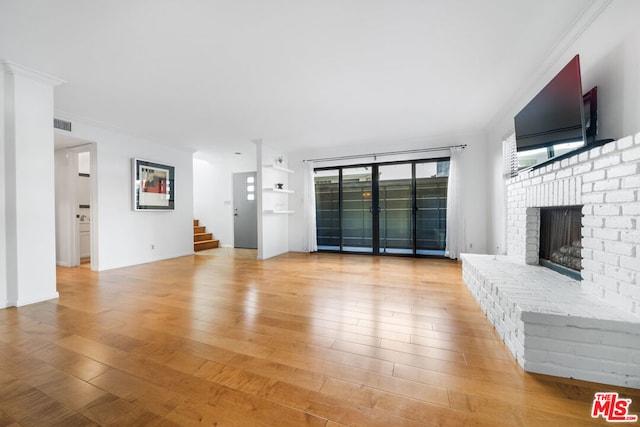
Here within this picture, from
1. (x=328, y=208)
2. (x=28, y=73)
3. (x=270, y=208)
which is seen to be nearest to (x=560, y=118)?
(x=328, y=208)

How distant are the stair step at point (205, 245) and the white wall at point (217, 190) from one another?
0.65 ft

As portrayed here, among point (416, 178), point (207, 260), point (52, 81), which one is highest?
point (52, 81)

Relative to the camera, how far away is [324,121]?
164 inches

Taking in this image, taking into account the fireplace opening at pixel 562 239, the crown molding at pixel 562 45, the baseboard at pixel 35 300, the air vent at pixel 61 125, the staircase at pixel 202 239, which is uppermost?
the crown molding at pixel 562 45

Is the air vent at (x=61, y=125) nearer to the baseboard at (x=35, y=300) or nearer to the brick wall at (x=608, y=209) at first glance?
the baseboard at (x=35, y=300)

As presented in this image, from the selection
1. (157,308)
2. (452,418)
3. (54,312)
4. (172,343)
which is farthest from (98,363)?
(452,418)

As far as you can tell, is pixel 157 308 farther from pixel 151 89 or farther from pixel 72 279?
pixel 151 89

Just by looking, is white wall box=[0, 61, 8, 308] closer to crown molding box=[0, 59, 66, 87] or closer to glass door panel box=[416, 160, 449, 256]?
crown molding box=[0, 59, 66, 87]

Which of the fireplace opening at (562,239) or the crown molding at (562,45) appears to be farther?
the fireplace opening at (562,239)

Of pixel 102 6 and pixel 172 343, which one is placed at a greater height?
pixel 102 6

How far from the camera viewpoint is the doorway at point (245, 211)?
686cm

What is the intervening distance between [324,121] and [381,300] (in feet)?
9.68

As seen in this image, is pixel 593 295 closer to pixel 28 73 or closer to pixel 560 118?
pixel 560 118

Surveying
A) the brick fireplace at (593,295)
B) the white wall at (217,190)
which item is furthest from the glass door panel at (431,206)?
the white wall at (217,190)
